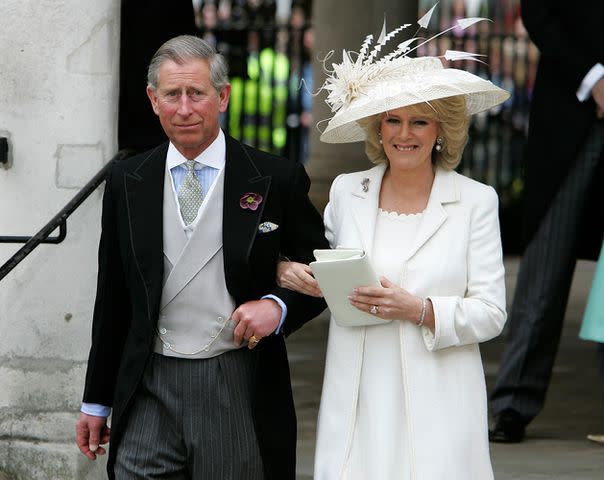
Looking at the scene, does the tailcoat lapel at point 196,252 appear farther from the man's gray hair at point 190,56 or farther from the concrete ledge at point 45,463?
the concrete ledge at point 45,463

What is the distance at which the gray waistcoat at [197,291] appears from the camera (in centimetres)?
384

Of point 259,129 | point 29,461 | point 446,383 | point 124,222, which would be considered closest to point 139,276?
point 124,222

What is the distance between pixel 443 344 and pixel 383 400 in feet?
0.77

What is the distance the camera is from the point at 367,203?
397 centimetres

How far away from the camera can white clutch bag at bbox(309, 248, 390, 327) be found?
365cm

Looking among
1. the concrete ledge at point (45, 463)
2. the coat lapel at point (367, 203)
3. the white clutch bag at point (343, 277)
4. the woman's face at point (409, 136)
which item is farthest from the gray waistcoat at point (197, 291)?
the concrete ledge at point (45, 463)

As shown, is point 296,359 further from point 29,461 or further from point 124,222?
point 124,222

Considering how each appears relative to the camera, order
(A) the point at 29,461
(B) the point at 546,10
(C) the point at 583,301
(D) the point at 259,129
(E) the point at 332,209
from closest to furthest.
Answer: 1. (E) the point at 332,209
2. (A) the point at 29,461
3. (B) the point at 546,10
4. (C) the point at 583,301
5. (D) the point at 259,129

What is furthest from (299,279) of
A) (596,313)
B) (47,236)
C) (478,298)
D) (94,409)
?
(596,313)

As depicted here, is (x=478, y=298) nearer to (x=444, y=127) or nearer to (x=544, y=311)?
(x=444, y=127)

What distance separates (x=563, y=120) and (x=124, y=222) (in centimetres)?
253

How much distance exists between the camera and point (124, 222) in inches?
155

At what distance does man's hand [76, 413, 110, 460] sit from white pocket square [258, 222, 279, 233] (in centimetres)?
75

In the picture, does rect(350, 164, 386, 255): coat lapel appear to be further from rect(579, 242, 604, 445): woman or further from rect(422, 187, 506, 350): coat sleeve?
rect(579, 242, 604, 445): woman
